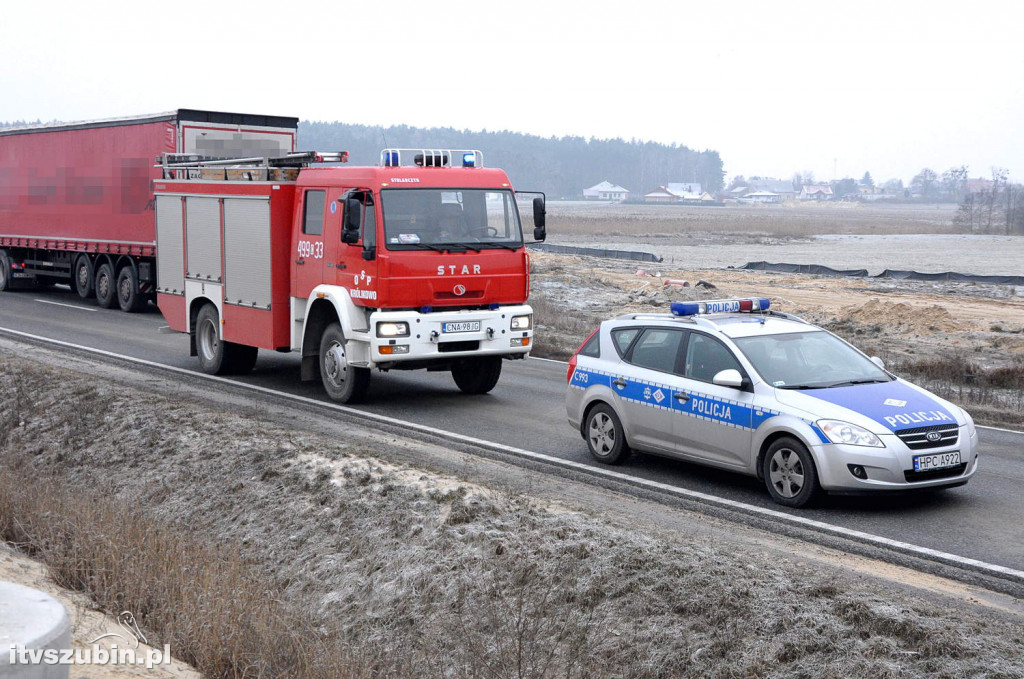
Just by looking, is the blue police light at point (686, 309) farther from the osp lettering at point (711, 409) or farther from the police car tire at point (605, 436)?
the police car tire at point (605, 436)

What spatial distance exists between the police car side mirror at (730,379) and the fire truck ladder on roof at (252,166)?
24.7 feet

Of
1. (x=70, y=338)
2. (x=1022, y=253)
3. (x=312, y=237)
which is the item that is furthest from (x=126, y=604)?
(x=1022, y=253)

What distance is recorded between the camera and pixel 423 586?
7.66 metres

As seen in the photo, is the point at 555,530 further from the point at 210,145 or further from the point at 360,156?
the point at 360,156

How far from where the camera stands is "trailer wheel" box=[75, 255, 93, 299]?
26984 mm

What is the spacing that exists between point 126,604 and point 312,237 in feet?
25.6

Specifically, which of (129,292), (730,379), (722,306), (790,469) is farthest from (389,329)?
(129,292)

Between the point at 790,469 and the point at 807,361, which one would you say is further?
the point at 807,361

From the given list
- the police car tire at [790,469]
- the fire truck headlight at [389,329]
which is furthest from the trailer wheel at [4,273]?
the police car tire at [790,469]

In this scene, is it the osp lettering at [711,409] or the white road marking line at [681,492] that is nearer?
the white road marking line at [681,492]

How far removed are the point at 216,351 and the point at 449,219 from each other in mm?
4821

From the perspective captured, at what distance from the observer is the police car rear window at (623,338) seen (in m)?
10.9

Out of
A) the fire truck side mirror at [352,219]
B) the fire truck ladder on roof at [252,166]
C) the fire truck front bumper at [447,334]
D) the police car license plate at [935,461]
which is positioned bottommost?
the police car license plate at [935,461]

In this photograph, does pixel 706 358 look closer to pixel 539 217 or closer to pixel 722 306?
pixel 722 306
